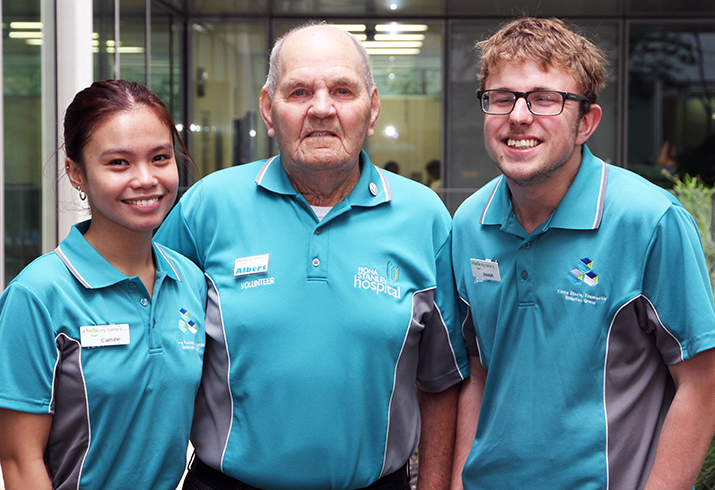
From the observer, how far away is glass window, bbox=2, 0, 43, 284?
5.09 meters

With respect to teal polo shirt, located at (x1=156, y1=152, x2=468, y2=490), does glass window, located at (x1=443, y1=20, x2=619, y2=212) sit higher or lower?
higher

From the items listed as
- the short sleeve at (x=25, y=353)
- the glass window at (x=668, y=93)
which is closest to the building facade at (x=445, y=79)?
the glass window at (x=668, y=93)

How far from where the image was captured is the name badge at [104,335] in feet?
5.93

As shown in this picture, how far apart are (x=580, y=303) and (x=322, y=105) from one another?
93 centimetres

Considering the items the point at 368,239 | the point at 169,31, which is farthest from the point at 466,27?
the point at 368,239

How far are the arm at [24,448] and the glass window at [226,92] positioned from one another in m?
9.55

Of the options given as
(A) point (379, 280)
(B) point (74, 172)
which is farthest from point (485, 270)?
(B) point (74, 172)

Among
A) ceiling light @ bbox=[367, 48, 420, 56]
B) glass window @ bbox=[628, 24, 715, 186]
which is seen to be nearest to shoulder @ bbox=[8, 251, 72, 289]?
ceiling light @ bbox=[367, 48, 420, 56]

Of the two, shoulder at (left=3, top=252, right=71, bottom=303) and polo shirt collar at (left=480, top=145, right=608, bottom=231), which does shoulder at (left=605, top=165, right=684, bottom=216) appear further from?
shoulder at (left=3, top=252, right=71, bottom=303)

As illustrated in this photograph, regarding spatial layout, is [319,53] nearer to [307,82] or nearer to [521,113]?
[307,82]

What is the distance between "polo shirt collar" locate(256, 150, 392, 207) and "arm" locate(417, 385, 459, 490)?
0.70 meters

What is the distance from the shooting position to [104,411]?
1819 millimetres

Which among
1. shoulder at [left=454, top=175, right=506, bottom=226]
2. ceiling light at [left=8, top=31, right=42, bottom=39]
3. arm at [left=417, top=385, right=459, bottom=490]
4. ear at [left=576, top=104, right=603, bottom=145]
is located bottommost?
arm at [left=417, top=385, right=459, bottom=490]

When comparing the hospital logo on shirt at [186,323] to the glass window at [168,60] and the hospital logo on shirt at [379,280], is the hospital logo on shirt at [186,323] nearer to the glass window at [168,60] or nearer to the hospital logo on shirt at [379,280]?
the hospital logo on shirt at [379,280]
